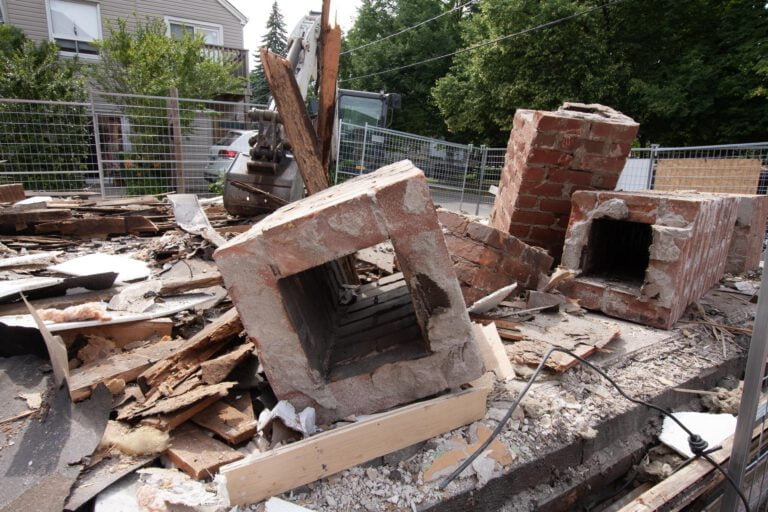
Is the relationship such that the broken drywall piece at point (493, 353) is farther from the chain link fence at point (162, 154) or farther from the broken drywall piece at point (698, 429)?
the chain link fence at point (162, 154)

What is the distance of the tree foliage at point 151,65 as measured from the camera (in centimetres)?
1118

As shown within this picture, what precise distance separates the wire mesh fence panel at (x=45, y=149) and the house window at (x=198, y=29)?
8.69 metres

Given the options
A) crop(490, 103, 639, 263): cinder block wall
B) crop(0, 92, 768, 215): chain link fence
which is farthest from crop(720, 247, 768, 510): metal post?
crop(0, 92, 768, 215): chain link fence

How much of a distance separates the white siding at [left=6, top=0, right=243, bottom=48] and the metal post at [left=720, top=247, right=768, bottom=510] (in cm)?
1521

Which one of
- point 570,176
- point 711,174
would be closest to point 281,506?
point 570,176

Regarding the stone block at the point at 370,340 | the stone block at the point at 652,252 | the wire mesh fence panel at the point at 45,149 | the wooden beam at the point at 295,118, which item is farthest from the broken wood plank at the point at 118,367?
the wire mesh fence panel at the point at 45,149

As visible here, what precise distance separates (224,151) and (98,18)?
29.3 ft

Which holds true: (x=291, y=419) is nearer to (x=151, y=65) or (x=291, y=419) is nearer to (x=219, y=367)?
(x=219, y=367)

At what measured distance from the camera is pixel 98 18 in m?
15.1

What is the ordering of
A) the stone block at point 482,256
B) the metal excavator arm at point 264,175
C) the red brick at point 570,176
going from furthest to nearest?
the metal excavator arm at point 264,175 < the red brick at point 570,176 < the stone block at point 482,256

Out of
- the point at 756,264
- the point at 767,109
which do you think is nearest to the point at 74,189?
the point at 756,264

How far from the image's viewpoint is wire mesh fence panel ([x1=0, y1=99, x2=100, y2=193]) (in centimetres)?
834

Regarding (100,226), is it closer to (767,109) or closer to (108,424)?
(108,424)

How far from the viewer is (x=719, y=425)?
8.57 feet
